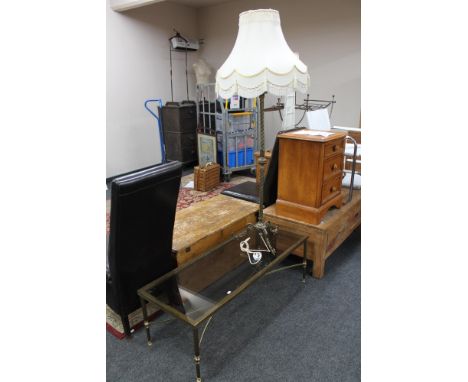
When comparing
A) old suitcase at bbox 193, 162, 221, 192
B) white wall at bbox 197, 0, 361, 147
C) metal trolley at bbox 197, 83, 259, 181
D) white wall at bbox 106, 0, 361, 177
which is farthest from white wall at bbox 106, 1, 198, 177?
old suitcase at bbox 193, 162, 221, 192

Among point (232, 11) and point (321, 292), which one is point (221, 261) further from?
point (232, 11)

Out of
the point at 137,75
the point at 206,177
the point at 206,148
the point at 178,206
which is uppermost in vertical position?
the point at 137,75

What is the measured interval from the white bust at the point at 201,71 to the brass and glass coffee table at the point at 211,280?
391 centimetres

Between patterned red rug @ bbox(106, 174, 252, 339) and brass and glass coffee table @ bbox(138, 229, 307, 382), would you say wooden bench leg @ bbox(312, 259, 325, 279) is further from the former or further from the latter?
patterned red rug @ bbox(106, 174, 252, 339)

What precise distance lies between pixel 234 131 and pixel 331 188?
2427 mm

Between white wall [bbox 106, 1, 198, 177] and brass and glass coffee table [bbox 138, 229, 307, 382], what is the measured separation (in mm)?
3259

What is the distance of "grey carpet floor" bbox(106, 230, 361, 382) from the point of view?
61.9 inches

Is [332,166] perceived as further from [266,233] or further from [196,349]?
[196,349]

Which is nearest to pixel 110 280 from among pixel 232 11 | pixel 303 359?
pixel 303 359

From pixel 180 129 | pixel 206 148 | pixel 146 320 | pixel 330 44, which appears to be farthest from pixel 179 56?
pixel 146 320

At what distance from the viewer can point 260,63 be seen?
1.68 metres

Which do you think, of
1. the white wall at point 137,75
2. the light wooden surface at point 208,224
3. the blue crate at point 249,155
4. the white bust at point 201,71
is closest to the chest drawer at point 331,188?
the light wooden surface at point 208,224

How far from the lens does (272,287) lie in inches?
88.6
